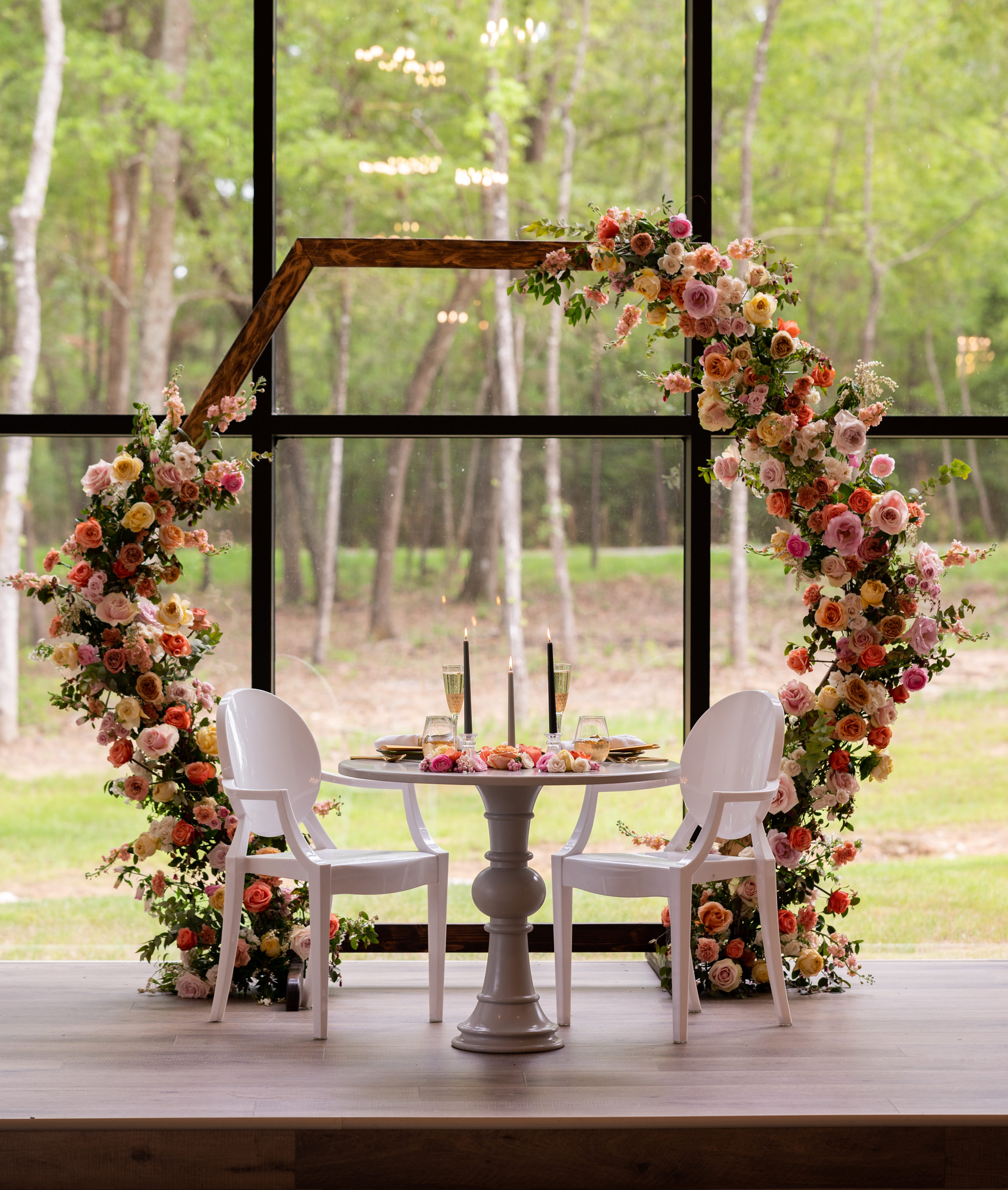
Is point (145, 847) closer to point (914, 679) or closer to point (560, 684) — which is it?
point (560, 684)

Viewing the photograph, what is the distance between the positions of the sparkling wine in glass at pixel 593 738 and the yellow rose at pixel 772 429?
40.1 inches

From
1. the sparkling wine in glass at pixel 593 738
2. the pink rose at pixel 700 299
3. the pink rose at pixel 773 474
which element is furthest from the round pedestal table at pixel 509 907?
the pink rose at pixel 700 299

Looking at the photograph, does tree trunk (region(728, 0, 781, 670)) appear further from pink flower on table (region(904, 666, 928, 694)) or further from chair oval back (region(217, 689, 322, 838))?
chair oval back (region(217, 689, 322, 838))

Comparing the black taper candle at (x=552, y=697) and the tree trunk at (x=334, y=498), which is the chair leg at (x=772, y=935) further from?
the tree trunk at (x=334, y=498)

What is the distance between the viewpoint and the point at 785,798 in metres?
3.90

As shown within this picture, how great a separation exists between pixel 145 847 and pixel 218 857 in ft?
0.74

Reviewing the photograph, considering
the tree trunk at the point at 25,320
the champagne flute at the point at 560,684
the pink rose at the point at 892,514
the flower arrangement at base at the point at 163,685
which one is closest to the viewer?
the champagne flute at the point at 560,684

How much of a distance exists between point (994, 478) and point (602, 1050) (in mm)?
2602

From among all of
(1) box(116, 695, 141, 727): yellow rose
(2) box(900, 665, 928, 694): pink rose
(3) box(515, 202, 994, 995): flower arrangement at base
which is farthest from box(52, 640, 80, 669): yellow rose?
(2) box(900, 665, 928, 694): pink rose

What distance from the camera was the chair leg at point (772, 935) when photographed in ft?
12.1

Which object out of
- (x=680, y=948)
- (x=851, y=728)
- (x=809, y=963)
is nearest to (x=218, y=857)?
(x=680, y=948)

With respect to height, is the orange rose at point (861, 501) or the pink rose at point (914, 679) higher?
the orange rose at point (861, 501)

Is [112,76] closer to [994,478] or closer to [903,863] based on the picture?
[994,478]

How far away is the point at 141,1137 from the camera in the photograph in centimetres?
288
